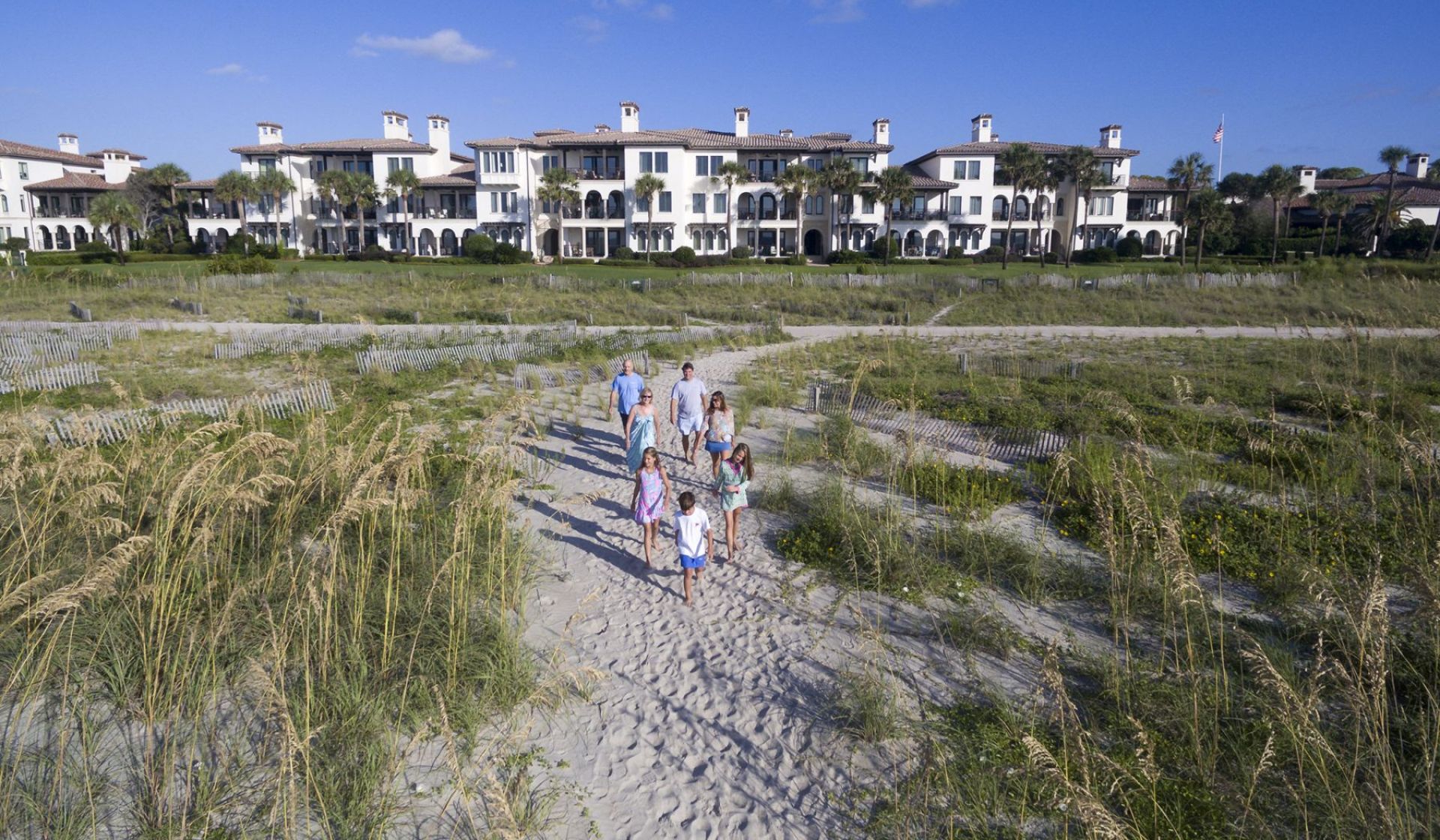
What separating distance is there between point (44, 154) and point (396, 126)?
30.2 meters

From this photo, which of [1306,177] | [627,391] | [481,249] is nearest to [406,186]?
[481,249]

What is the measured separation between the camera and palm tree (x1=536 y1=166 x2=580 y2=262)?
56.1 m

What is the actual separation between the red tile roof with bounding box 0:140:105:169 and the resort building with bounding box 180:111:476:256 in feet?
47.4

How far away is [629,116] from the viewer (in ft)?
203

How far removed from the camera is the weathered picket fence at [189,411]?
10211 millimetres

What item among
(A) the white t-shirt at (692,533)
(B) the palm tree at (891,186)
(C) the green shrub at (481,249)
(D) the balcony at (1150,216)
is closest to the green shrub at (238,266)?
(C) the green shrub at (481,249)

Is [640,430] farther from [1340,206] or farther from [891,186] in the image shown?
[1340,206]

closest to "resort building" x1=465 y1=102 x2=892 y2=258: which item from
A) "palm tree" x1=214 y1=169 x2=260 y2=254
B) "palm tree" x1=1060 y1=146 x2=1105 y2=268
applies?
"palm tree" x1=1060 y1=146 x2=1105 y2=268

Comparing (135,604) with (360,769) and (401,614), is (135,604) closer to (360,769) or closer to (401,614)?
(401,614)

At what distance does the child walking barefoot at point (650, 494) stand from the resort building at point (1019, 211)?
2294 inches

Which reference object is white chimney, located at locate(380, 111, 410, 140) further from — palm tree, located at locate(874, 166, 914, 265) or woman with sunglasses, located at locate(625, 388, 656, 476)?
woman with sunglasses, located at locate(625, 388, 656, 476)

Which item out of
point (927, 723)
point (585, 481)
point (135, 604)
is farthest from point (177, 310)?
point (927, 723)

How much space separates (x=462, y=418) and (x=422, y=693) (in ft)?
28.2

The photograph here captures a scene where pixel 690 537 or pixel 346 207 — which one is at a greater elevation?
pixel 346 207
